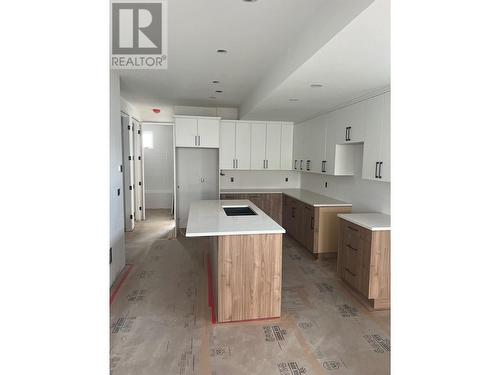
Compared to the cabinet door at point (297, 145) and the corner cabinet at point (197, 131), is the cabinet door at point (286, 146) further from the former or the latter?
the corner cabinet at point (197, 131)

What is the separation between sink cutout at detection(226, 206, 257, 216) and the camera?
386 centimetres

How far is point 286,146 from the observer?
6.29m

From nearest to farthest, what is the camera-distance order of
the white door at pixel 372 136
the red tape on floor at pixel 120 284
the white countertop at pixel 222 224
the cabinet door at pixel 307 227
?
the white countertop at pixel 222 224 < the red tape on floor at pixel 120 284 < the white door at pixel 372 136 < the cabinet door at pixel 307 227

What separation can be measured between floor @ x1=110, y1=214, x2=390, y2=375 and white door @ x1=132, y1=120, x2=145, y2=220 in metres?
3.33

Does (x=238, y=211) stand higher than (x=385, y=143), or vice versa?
(x=385, y=143)

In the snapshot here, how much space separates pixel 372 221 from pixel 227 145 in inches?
138

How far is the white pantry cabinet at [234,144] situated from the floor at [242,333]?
2646 mm

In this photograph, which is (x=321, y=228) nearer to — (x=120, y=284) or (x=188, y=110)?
(x=120, y=284)

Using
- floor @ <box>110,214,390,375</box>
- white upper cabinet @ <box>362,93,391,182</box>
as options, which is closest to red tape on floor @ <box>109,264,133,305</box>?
floor @ <box>110,214,390,375</box>

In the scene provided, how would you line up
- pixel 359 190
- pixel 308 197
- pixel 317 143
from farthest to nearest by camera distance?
pixel 308 197
pixel 317 143
pixel 359 190

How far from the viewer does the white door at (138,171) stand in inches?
265

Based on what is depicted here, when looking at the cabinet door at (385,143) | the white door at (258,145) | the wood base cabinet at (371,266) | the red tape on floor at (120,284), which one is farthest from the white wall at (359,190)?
the red tape on floor at (120,284)

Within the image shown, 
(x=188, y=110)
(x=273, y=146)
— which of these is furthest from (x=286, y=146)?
(x=188, y=110)
